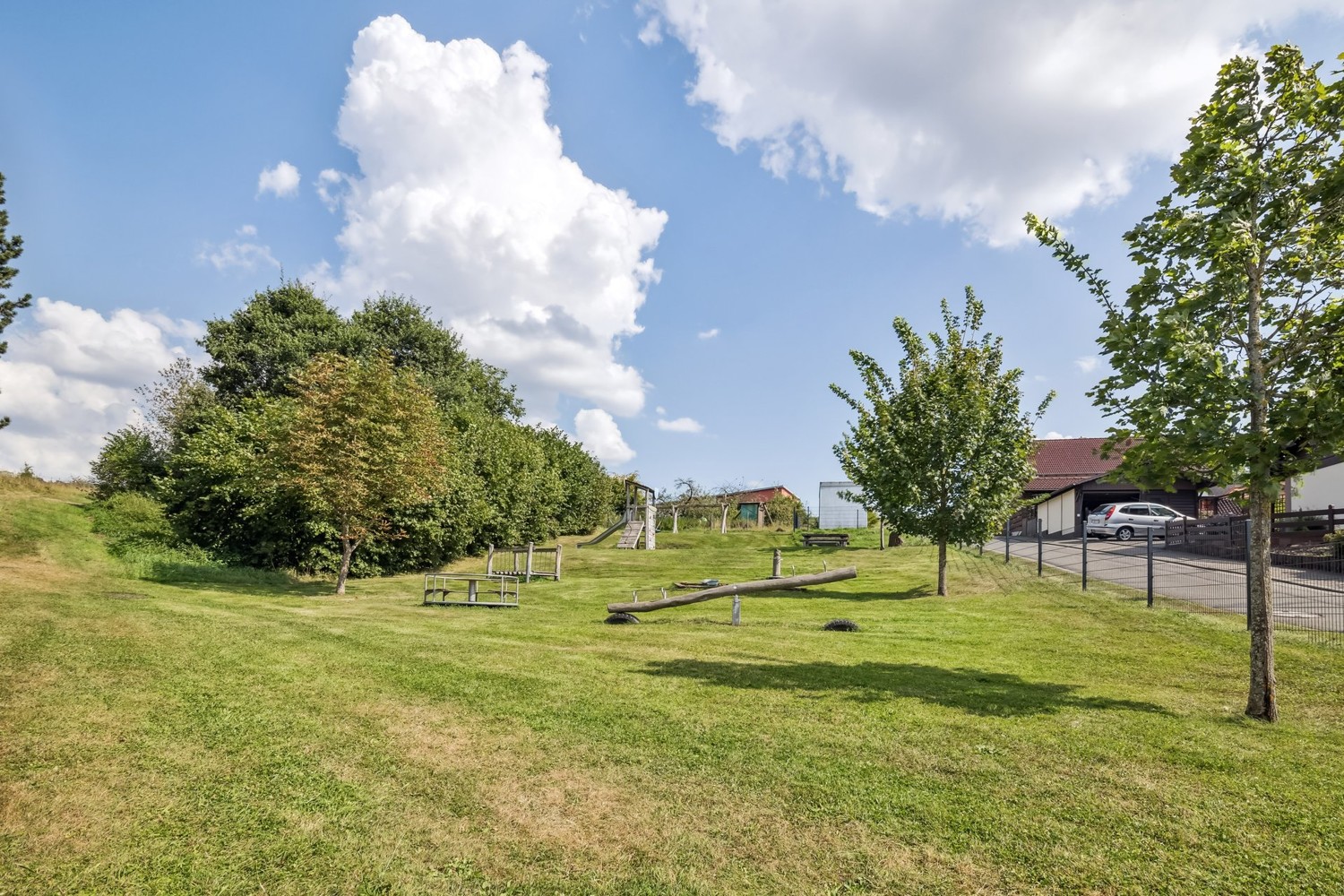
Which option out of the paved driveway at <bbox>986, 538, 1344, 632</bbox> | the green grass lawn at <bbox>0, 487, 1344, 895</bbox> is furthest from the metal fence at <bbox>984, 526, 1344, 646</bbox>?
the green grass lawn at <bbox>0, 487, 1344, 895</bbox>

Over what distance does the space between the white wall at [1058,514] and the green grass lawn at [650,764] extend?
1391 inches

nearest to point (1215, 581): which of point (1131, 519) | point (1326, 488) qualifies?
point (1326, 488)

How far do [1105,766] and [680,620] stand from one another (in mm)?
9326

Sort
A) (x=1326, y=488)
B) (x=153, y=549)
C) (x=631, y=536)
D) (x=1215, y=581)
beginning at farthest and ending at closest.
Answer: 1. (x=631, y=536)
2. (x=1326, y=488)
3. (x=153, y=549)
4. (x=1215, y=581)

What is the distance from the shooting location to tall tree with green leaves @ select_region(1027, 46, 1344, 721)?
6.93m

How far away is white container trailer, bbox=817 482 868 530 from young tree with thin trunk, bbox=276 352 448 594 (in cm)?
2894

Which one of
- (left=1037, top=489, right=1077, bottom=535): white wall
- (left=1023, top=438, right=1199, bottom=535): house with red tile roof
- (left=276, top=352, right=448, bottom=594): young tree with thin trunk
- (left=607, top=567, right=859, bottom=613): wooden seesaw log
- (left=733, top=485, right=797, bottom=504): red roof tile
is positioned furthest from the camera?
(left=733, top=485, right=797, bottom=504): red roof tile

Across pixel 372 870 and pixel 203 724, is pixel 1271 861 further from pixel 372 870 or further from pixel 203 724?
pixel 203 724

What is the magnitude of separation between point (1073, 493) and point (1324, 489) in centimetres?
1512

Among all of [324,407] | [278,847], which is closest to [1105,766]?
[278,847]

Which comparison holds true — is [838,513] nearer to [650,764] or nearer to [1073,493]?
[1073,493]

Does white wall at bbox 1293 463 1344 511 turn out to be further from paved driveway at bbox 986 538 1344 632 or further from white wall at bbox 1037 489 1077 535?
white wall at bbox 1037 489 1077 535

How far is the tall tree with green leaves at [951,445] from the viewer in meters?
18.3

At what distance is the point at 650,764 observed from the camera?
5652mm
